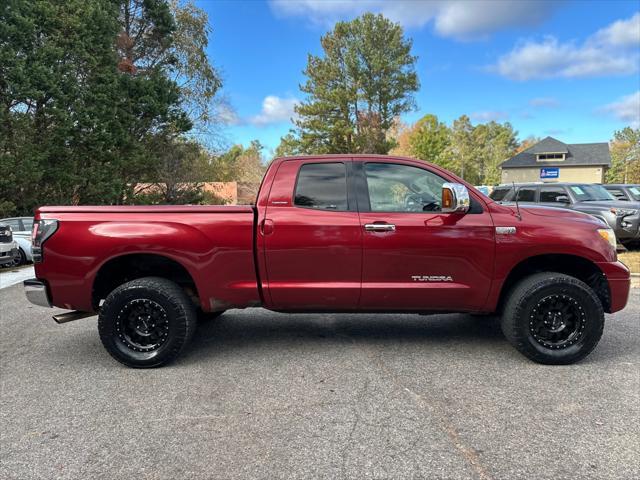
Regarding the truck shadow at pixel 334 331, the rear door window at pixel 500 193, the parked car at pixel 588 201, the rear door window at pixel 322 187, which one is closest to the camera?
the rear door window at pixel 322 187

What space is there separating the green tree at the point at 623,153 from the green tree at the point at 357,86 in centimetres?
3549

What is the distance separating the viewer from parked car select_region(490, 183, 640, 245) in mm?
10453

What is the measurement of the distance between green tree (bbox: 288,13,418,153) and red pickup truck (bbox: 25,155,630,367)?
33973mm

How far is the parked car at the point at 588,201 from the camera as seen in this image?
10.5 meters

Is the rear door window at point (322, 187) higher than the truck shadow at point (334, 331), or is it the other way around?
the rear door window at point (322, 187)

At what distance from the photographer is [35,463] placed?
2.70 meters

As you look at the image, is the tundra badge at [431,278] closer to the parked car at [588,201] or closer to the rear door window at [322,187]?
the rear door window at [322,187]

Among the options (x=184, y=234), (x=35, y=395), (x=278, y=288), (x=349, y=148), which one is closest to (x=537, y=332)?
(x=278, y=288)

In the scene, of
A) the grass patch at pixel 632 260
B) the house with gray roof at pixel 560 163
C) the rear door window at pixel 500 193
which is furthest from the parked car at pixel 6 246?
the house with gray roof at pixel 560 163

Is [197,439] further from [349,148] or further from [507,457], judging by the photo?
[349,148]

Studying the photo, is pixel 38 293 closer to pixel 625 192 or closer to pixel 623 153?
pixel 625 192

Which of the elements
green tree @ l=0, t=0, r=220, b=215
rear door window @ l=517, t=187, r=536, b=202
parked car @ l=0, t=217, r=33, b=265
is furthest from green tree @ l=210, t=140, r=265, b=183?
rear door window @ l=517, t=187, r=536, b=202

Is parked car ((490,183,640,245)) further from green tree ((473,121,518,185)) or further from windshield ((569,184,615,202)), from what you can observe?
green tree ((473,121,518,185))

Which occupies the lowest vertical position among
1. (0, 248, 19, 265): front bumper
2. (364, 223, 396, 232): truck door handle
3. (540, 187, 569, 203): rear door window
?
(0, 248, 19, 265): front bumper
